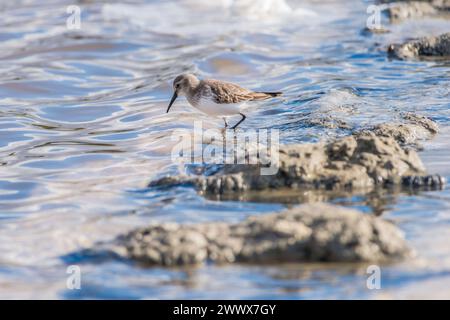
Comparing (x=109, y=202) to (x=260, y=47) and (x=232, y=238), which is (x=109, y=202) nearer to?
(x=232, y=238)

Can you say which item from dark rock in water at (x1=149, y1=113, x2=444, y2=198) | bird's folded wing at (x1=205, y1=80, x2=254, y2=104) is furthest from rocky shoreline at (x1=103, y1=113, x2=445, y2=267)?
bird's folded wing at (x1=205, y1=80, x2=254, y2=104)

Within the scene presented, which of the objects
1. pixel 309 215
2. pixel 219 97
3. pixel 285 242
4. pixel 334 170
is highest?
pixel 219 97

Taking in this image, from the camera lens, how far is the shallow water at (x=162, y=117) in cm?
536

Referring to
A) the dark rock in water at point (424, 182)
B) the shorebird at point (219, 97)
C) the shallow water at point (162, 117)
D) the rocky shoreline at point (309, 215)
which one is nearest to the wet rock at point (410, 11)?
the shallow water at point (162, 117)

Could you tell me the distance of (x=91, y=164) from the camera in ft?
27.8

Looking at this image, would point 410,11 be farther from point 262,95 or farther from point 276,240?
point 276,240

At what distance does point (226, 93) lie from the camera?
9.36m

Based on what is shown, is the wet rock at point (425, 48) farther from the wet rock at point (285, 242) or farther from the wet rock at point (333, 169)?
the wet rock at point (285, 242)

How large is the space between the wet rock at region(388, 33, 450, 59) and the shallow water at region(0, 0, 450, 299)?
1.03ft

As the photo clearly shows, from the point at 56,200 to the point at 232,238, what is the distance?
2360 millimetres

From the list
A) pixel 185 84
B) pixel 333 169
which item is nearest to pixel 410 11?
pixel 185 84

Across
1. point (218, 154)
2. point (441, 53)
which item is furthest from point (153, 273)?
point (441, 53)

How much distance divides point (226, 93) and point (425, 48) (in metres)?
4.72

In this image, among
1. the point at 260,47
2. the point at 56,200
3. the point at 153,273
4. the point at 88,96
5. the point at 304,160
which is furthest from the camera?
the point at 260,47
